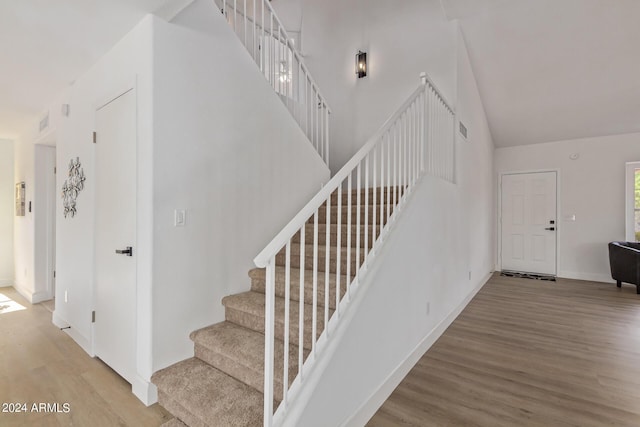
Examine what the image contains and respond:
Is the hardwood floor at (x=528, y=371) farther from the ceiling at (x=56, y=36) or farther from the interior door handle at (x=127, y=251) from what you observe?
the ceiling at (x=56, y=36)

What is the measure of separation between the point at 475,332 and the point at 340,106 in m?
3.62

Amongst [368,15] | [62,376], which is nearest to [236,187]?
[62,376]

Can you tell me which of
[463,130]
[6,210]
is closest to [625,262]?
[463,130]

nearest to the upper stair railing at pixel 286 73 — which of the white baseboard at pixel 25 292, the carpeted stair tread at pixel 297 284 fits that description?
the carpeted stair tread at pixel 297 284

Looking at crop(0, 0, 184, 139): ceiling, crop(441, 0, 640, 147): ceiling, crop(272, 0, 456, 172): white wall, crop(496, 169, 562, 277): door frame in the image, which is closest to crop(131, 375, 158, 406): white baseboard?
crop(0, 0, 184, 139): ceiling

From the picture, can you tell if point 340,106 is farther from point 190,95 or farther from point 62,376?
point 62,376

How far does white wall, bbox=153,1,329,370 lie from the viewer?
2.07 m

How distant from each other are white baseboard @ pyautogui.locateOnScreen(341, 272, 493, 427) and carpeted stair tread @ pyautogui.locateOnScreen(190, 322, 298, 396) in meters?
0.47

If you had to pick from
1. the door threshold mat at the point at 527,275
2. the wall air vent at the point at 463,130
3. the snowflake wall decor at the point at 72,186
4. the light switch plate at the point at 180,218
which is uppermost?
the wall air vent at the point at 463,130

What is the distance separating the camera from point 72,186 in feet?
9.98

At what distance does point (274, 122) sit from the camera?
287cm

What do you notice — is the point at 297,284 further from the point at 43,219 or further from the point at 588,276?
the point at 588,276

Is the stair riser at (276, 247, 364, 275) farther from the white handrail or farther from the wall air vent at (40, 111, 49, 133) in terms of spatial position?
the wall air vent at (40, 111, 49, 133)

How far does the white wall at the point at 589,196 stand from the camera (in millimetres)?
5340
